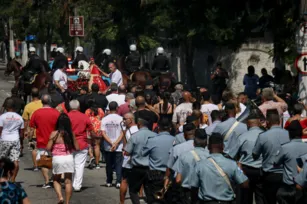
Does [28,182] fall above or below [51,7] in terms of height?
below

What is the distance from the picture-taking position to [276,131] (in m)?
13.8

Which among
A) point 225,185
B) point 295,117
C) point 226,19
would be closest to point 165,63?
point 226,19

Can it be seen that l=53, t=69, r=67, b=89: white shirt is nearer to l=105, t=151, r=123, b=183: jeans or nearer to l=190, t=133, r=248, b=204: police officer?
l=105, t=151, r=123, b=183: jeans

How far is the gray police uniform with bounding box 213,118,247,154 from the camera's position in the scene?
14.6 metres

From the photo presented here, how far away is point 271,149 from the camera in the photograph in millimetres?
13758

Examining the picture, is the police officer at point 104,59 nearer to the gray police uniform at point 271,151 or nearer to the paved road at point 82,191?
the paved road at point 82,191

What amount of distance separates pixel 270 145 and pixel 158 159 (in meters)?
1.85

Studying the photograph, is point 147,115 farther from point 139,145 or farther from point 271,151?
point 271,151

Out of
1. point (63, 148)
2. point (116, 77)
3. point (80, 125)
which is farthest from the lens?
point (116, 77)

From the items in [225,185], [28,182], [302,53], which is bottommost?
[28,182]

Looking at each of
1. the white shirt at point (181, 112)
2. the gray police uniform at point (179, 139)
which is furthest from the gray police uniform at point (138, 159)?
the white shirt at point (181, 112)

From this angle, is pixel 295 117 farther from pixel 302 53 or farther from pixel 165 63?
pixel 165 63

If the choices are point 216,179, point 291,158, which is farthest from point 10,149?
point 216,179

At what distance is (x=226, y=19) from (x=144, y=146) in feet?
32.9
